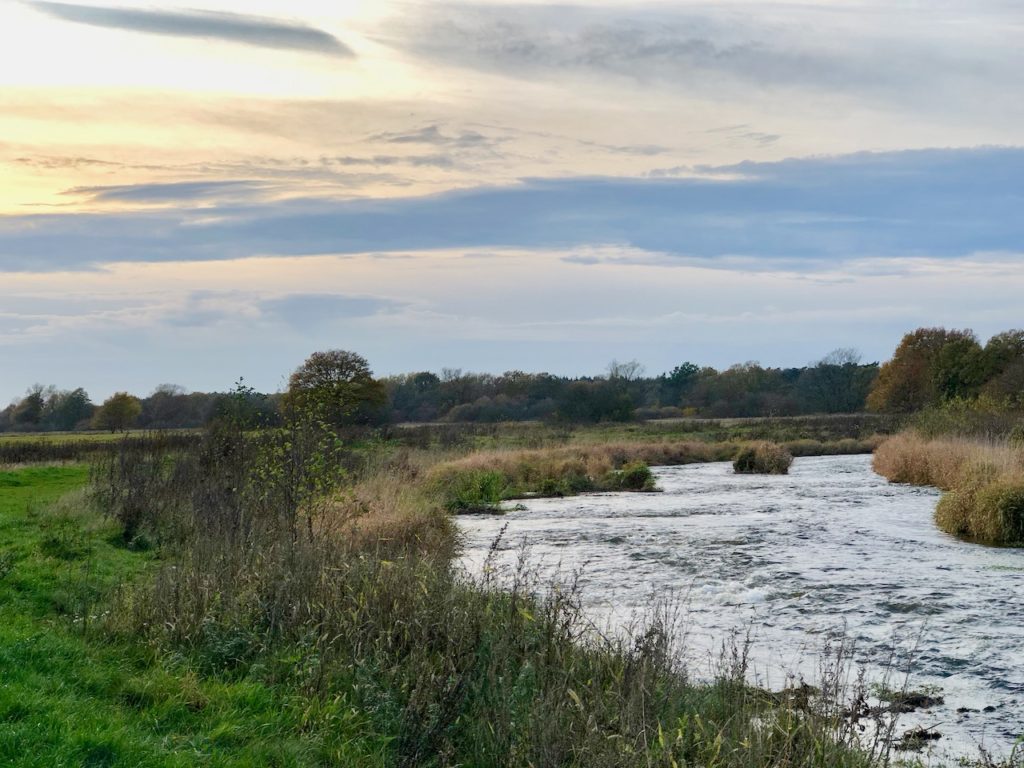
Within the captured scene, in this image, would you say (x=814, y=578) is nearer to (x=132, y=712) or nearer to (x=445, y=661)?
(x=445, y=661)

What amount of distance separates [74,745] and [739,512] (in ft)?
64.2

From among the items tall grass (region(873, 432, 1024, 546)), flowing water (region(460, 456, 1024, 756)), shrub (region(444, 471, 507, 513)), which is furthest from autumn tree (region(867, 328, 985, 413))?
shrub (region(444, 471, 507, 513))

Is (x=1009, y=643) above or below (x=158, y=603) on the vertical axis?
below

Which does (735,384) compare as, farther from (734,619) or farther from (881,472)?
(734,619)

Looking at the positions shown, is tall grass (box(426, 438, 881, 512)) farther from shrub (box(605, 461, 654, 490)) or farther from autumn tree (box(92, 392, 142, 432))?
autumn tree (box(92, 392, 142, 432))

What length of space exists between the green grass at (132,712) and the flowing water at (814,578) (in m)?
4.11

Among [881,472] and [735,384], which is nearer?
[881,472]

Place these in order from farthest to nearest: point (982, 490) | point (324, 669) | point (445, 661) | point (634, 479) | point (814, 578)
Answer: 1. point (634, 479)
2. point (982, 490)
3. point (814, 578)
4. point (324, 669)
5. point (445, 661)

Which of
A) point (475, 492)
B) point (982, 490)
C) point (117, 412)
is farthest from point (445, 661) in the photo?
point (117, 412)

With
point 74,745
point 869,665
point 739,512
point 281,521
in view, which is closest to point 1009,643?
point 869,665

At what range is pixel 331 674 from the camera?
7.58m

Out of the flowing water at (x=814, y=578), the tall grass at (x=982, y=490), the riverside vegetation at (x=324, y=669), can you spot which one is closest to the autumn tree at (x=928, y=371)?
the tall grass at (x=982, y=490)

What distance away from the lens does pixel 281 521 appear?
1211 centimetres

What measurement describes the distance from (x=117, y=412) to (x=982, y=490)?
71.2 metres
